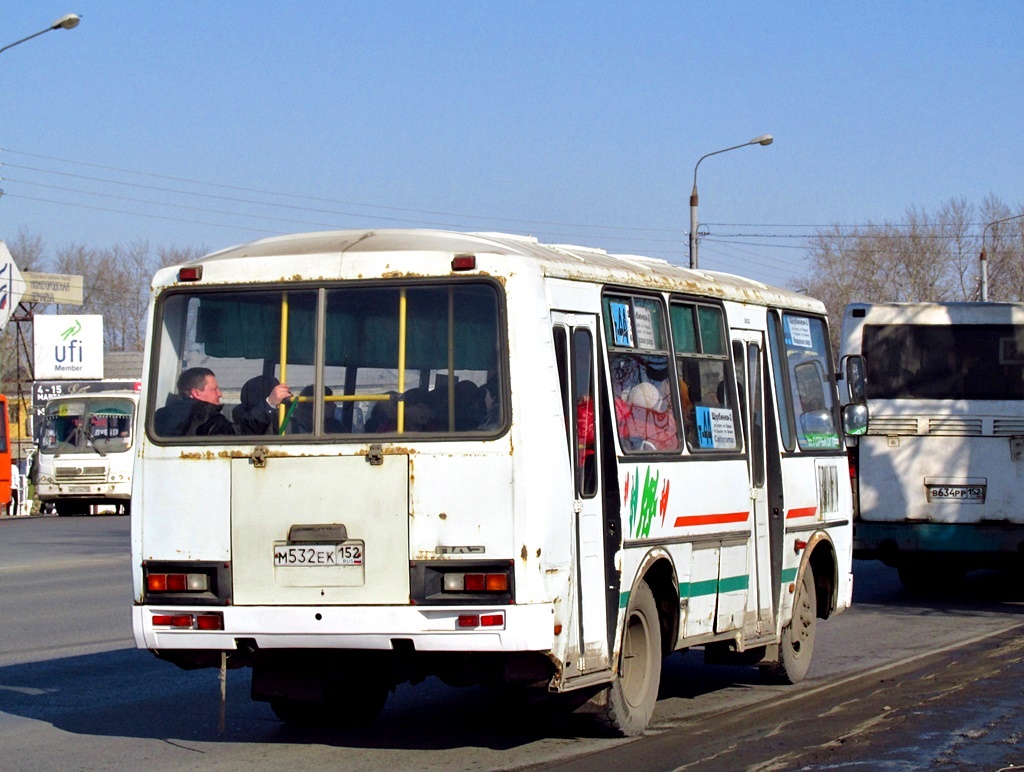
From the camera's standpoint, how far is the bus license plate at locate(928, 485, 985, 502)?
1517 cm

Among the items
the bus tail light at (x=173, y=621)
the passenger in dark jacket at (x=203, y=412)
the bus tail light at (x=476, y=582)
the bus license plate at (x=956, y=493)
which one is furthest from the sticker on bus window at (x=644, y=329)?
the bus license plate at (x=956, y=493)

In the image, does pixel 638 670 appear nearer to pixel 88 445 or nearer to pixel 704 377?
pixel 704 377

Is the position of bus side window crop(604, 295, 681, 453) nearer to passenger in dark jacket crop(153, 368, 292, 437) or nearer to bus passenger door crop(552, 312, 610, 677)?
bus passenger door crop(552, 312, 610, 677)

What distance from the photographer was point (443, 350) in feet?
24.3

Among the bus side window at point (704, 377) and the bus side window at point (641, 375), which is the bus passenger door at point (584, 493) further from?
the bus side window at point (704, 377)

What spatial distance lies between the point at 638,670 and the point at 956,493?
787 cm

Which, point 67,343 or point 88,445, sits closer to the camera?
point 88,445

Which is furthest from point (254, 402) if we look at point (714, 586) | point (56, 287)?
point (56, 287)

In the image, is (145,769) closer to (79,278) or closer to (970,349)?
(970,349)

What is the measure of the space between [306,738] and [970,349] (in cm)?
948

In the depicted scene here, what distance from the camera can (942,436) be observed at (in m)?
15.5

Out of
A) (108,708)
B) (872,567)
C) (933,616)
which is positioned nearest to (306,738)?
(108,708)

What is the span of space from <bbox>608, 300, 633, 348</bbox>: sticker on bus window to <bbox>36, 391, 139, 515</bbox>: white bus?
30.0 meters

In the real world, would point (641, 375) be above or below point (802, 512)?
above
